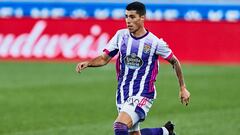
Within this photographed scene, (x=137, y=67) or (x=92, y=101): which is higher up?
(x=137, y=67)

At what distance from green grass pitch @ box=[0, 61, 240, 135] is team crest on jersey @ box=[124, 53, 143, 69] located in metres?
3.18

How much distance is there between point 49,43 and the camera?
2516 centimetres

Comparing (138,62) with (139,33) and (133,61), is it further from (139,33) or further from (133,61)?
(139,33)

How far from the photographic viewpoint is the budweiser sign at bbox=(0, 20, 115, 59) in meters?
25.1

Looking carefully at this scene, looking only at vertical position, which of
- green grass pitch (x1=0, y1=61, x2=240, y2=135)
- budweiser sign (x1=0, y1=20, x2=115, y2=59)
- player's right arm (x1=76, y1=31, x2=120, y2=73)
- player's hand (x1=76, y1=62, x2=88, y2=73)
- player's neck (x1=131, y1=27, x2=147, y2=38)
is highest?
budweiser sign (x1=0, y1=20, x2=115, y2=59)

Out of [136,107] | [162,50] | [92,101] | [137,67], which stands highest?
[162,50]

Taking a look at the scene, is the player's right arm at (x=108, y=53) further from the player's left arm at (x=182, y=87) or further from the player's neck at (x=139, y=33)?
the player's left arm at (x=182, y=87)

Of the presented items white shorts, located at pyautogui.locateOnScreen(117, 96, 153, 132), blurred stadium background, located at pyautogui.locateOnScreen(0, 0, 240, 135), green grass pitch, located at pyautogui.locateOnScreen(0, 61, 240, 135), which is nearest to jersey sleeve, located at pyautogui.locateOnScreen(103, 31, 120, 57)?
white shorts, located at pyautogui.locateOnScreen(117, 96, 153, 132)

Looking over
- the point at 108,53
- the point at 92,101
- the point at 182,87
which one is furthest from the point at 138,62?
the point at 92,101

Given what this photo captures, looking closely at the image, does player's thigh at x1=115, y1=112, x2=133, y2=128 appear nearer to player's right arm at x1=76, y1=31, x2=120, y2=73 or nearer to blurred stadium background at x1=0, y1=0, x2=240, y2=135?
player's right arm at x1=76, y1=31, x2=120, y2=73

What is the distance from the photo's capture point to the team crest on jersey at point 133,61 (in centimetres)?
1002

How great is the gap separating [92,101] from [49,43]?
7.95 m

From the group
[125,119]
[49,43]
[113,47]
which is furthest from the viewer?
[49,43]

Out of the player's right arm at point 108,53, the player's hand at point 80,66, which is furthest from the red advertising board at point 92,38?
the player's hand at point 80,66
